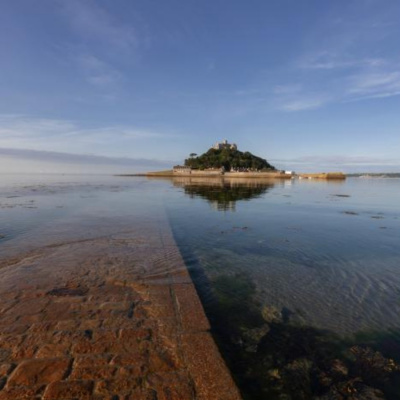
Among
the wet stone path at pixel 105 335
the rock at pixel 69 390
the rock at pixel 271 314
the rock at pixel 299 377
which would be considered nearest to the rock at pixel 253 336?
the rock at pixel 271 314

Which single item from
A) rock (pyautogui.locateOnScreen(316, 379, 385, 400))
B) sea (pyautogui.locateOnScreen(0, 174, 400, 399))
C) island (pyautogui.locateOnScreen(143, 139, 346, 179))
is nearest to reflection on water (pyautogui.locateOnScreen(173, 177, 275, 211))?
sea (pyautogui.locateOnScreen(0, 174, 400, 399))

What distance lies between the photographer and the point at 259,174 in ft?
545

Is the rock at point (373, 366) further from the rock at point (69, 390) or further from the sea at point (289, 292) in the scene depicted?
the rock at point (69, 390)

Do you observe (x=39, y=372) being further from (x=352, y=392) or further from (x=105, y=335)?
(x=352, y=392)

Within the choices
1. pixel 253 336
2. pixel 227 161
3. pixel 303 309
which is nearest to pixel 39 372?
pixel 253 336

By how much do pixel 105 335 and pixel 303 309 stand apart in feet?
16.0

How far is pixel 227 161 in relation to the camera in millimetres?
182625

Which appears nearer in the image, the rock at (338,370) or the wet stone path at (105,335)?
the wet stone path at (105,335)

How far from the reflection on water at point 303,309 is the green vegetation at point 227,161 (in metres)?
169

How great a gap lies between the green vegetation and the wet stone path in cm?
17389

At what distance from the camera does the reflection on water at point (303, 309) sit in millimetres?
4668

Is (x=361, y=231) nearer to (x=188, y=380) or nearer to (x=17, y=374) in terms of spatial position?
(x=188, y=380)

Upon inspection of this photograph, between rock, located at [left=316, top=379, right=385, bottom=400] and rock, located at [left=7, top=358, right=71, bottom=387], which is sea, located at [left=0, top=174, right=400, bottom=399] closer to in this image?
rock, located at [left=316, top=379, right=385, bottom=400]

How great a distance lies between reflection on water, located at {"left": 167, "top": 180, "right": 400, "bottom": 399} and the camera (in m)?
4.67
